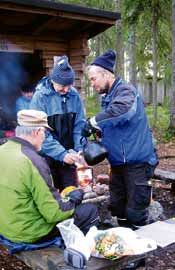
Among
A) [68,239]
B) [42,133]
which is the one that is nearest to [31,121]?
[42,133]

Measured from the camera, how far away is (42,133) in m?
3.03

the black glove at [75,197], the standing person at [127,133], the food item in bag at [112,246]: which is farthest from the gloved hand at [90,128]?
the food item in bag at [112,246]

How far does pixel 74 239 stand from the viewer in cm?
276

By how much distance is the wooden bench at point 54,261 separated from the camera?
2635mm

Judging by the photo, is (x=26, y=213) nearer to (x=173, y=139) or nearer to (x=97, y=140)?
(x=97, y=140)

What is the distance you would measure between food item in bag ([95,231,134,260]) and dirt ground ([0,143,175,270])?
43.9 inches

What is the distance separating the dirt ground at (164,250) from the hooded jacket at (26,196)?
3.47ft

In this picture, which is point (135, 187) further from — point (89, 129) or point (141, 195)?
point (89, 129)

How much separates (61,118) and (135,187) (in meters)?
1.18

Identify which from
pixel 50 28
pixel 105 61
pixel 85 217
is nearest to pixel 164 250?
pixel 85 217

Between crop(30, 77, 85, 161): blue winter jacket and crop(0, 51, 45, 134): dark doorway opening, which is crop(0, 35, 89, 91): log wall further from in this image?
crop(30, 77, 85, 161): blue winter jacket

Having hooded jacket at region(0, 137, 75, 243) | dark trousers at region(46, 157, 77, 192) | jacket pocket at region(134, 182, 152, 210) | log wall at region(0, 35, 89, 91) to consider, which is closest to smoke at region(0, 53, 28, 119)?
log wall at region(0, 35, 89, 91)

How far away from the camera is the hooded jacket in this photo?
2758mm

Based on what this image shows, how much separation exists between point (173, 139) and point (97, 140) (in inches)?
297
